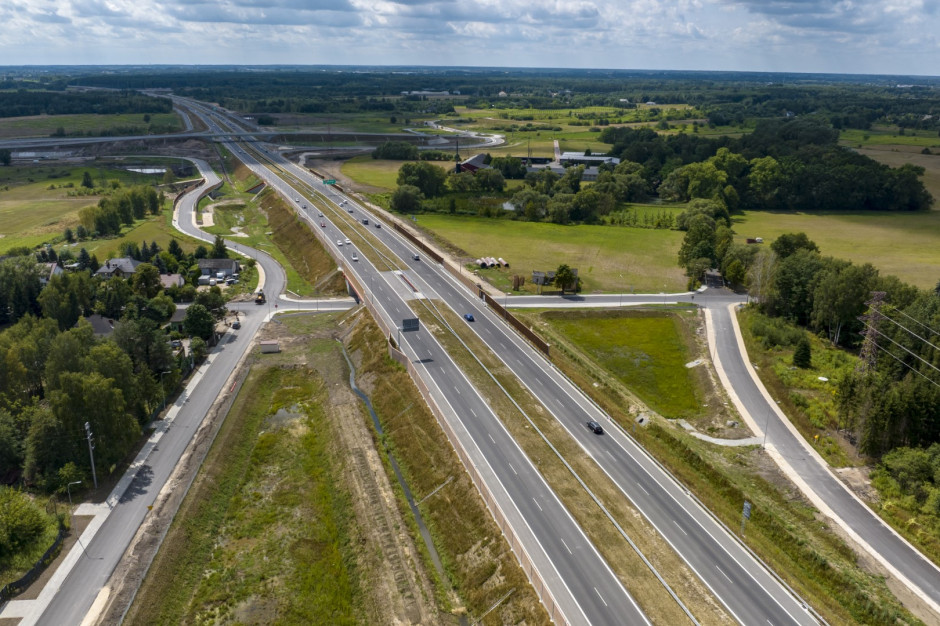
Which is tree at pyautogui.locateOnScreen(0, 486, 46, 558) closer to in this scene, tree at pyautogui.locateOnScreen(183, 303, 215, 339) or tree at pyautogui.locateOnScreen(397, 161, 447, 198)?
tree at pyautogui.locateOnScreen(183, 303, 215, 339)

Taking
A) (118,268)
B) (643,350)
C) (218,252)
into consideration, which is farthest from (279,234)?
(643,350)

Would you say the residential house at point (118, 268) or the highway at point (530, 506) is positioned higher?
the residential house at point (118, 268)

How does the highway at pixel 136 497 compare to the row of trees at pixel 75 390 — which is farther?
the row of trees at pixel 75 390

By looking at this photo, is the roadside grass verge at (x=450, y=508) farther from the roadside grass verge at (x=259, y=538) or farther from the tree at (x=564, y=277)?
the tree at (x=564, y=277)

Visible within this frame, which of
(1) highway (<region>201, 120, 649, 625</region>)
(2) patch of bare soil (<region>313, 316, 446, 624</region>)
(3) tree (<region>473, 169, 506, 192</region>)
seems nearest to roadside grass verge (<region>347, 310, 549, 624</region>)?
(2) patch of bare soil (<region>313, 316, 446, 624</region>)

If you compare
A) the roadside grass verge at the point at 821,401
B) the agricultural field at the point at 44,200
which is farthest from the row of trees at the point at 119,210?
the roadside grass verge at the point at 821,401

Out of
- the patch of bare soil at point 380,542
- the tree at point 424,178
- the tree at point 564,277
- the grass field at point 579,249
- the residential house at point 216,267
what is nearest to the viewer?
the patch of bare soil at point 380,542
